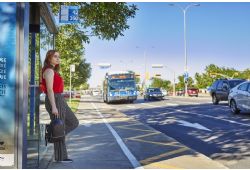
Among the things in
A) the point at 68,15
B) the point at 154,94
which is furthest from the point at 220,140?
the point at 154,94

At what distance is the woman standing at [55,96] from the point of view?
6.60 m

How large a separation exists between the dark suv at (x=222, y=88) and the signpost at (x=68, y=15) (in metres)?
16.6

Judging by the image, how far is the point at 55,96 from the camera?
6.82 meters

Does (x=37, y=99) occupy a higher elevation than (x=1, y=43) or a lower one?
lower

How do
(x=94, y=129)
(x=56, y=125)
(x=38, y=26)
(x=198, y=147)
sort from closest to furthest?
(x=56, y=125) < (x=38, y=26) < (x=198, y=147) < (x=94, y=129)

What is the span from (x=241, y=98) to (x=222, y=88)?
9233 mm

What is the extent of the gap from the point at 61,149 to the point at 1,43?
240cm

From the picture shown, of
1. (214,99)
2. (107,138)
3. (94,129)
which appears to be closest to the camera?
(107,138)

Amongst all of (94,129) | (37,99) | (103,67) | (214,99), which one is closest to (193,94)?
(103,67)

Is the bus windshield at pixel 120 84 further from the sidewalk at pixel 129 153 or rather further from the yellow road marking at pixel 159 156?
the yellow road marking at pixel 159 156

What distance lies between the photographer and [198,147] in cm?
961

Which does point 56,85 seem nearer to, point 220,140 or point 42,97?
point 42,97

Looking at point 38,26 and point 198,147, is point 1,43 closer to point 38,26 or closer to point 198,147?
point 38,26

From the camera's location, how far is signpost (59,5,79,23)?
11.5 metres
